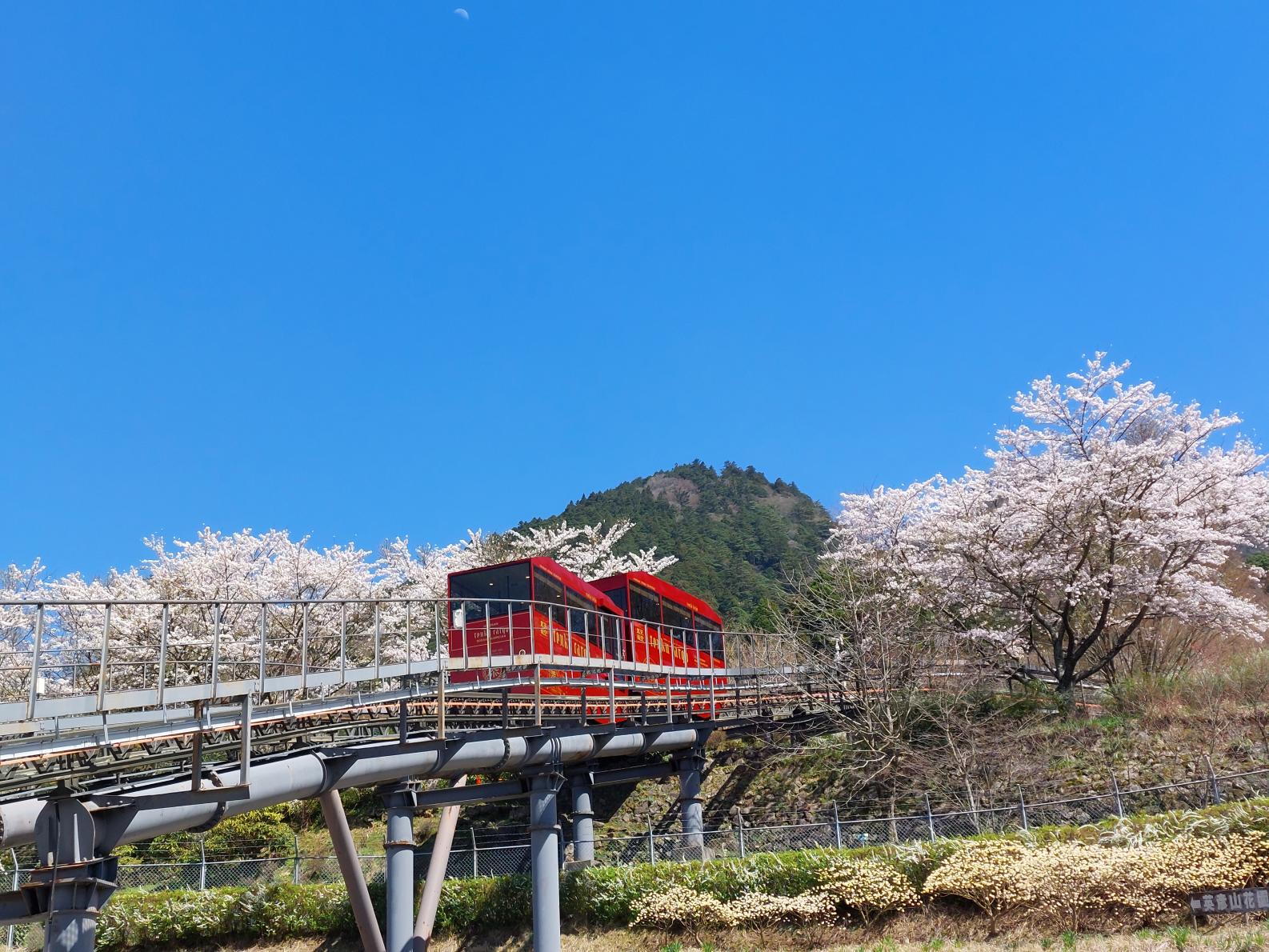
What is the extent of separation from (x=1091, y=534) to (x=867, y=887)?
12.3 meters

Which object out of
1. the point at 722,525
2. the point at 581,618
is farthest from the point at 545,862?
the point at 722,525

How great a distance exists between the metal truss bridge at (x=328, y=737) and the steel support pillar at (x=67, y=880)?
2 centimetres

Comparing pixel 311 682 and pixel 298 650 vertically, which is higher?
pixel 298 650

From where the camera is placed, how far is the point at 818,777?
25406mm

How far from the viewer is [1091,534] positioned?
25.5 m

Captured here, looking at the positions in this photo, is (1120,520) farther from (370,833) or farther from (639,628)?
(370,833)

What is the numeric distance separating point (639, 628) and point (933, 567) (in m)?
8.38

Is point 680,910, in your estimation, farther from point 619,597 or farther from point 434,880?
point 619,597

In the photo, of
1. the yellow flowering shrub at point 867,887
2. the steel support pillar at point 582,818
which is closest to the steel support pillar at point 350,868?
the steel support pillar at point 582,818

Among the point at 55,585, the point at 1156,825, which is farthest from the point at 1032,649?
the point at 55,585

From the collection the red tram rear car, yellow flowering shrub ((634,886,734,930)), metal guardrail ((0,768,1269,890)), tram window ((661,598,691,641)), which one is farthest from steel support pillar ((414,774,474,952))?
tram window ((661,598,691,641))

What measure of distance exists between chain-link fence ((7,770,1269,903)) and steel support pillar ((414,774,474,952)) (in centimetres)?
276

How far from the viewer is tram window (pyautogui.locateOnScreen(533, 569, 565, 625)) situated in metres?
22.4

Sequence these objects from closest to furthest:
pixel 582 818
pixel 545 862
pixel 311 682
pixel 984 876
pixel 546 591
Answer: pixel 311 682
pixel 984 876
pixel 545 862
pixel 546 591
pixel 582 818
